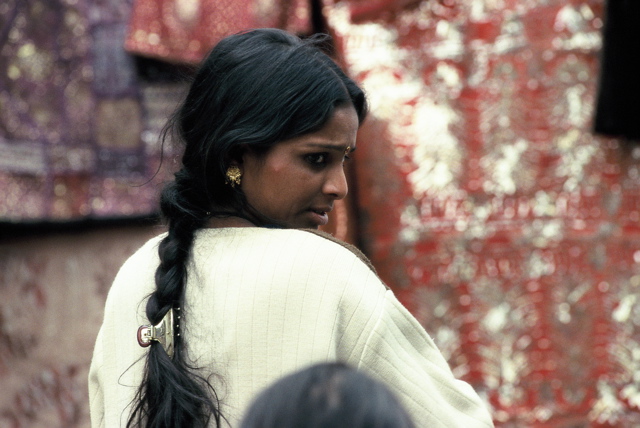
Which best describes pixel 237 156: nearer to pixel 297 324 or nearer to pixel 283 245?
pixel 283 245

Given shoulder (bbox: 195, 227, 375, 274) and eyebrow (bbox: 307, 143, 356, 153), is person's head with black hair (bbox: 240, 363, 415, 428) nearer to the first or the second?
shoulder (bbox: 195, 227, 375, 274)

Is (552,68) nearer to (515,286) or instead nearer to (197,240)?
(515,286)

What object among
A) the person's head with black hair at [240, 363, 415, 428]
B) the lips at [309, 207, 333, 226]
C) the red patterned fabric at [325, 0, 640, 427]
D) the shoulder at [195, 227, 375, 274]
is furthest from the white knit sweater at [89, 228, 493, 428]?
the red patterned fabric at [325, 0, 640, 427]

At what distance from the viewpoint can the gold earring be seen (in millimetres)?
1324

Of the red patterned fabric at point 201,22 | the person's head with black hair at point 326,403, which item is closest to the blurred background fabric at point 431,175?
the red patterned fabric at point 201,22

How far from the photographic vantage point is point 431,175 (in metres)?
2.81

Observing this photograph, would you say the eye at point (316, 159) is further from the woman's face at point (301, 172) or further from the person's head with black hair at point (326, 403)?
the person's head with black hair at point (326, 403)

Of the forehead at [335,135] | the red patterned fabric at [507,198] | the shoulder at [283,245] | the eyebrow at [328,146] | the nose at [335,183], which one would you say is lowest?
the red patterned fabric at [507,198]

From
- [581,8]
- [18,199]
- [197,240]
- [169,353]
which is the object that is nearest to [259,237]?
[197,240]

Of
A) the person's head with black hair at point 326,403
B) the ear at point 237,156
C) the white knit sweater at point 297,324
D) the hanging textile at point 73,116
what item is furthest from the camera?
the hanging textile at point 73,116

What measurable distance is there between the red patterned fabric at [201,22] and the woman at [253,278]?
4.71ft

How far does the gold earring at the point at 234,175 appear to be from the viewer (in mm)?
1324

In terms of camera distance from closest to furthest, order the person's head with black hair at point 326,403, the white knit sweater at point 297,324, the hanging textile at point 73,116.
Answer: the person's head with black hair at point 326,403 < the white knit sweater at point 297,324 < the hanging textile at point 73,116

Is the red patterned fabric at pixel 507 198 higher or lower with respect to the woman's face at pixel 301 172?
lower
